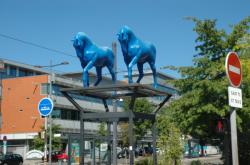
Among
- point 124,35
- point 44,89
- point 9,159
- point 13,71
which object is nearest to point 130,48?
point 124,35

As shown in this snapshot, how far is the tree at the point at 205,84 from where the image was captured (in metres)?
21.3

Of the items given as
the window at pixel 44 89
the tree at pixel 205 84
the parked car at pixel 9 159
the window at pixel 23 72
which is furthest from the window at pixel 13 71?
the tree at pixel 205 84

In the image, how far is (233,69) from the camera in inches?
334

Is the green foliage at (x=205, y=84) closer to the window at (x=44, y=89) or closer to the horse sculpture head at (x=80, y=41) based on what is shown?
the horse sculpture head at (x=80, y=41)

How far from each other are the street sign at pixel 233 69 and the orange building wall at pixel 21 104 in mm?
60470

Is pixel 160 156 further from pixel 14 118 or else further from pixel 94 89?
pixel 14 118

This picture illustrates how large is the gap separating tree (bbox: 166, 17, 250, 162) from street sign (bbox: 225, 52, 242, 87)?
12.2 meters

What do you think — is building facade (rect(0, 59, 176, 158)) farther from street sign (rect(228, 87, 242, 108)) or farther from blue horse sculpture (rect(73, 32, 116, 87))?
street sign (rect(228, 87, 242, 108))

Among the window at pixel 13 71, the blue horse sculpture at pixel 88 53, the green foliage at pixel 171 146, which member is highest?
the window at pixel 13 71

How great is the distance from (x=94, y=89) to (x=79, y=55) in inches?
54.6

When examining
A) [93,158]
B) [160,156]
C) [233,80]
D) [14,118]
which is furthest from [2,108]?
[233,80]

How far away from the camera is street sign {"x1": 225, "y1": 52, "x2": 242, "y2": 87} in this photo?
8258 mm

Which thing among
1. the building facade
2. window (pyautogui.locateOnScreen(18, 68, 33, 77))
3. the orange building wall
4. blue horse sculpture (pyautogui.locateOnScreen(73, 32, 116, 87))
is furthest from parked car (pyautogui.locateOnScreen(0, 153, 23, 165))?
window (pyautogui.locateOnScreen(18, 68, 33, 77))

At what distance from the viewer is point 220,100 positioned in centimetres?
2166
